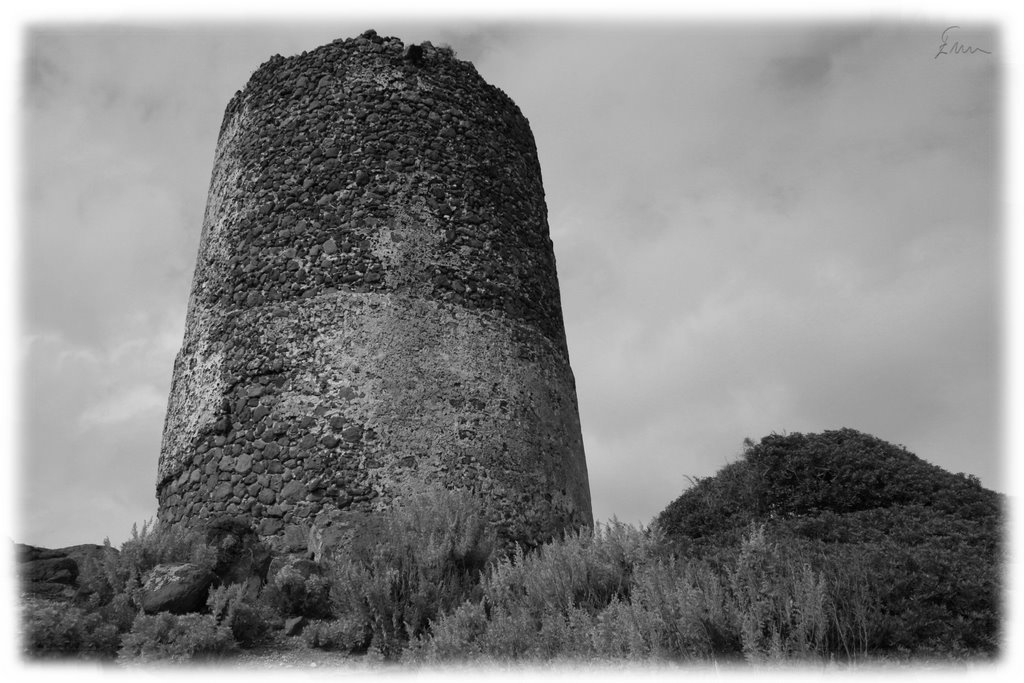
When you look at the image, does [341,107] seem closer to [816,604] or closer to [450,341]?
[450,341]

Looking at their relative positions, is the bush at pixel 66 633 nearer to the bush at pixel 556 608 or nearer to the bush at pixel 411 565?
the bush at pixel 411 565

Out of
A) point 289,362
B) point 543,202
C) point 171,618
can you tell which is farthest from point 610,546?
point 543,202

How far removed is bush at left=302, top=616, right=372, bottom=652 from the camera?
18.9 feet

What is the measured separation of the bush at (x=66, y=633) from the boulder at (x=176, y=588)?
43 cm

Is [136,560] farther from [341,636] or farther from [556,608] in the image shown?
[556,608]

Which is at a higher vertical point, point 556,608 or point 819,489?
point 819,489

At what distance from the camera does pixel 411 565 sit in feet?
21.2

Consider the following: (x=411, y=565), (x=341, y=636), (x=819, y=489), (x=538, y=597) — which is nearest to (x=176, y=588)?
(x=341, y=636)

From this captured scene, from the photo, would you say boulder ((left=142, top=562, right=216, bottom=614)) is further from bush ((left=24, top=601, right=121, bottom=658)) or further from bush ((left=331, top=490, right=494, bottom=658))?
bush ((left=331, top=490, right=494, bottom=658))

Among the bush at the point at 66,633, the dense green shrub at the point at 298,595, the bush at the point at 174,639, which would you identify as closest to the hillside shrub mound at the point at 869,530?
the dense green shrub at the point at 298,595

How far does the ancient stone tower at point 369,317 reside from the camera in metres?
7.73

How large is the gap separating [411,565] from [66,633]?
8.14 ft

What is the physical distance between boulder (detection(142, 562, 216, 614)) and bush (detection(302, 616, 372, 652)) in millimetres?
898

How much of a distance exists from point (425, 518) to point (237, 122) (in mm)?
5955
